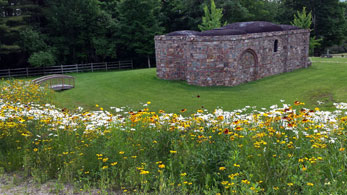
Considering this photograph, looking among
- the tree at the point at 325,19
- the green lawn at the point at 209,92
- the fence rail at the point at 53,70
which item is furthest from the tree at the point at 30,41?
the tree at the point at 325,19

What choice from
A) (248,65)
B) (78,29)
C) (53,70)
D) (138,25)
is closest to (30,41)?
(53,70)

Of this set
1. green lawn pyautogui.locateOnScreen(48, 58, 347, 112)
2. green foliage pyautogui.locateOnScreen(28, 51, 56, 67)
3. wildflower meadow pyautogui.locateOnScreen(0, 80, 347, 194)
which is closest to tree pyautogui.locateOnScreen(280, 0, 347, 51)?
green lawn pyautogui.locateOnScreen(48, 58, 347, 112)

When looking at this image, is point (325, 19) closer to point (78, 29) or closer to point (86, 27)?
point (86, 27)

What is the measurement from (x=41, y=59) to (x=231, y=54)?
20410mm

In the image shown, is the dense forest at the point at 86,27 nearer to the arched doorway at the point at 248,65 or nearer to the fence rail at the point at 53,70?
the fence rail at the point at 53,70

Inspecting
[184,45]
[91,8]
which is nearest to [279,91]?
[184,45]

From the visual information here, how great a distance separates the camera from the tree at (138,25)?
35156mm

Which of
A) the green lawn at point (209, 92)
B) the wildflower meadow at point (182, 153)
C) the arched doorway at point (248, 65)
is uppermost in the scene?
the arched doorway at point (248, 65)

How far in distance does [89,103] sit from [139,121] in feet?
35.9

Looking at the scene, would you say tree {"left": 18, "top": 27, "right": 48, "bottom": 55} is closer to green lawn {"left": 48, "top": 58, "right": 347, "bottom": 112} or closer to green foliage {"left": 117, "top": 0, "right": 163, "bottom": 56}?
green foliage {"left": 117, "top": 0, "right": 163, "bottom": 56}

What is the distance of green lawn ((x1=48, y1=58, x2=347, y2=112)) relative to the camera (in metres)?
16.0

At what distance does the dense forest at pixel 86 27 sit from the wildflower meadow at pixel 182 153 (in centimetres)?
2690

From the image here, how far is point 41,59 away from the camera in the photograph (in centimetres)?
3153

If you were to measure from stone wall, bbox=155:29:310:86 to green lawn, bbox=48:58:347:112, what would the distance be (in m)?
0.77
